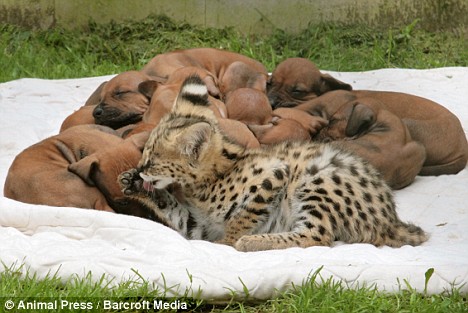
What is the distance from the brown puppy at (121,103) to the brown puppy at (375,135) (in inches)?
55.2

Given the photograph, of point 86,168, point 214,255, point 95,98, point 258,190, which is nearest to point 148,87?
point 95,98

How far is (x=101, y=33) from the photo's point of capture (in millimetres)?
11414

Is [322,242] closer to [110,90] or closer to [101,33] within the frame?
[110,90]

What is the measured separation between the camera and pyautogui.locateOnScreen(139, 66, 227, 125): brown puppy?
25.4ft

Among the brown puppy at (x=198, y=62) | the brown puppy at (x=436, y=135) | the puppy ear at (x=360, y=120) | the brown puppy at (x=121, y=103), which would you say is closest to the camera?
the puppy ear at (x=360, y=120)

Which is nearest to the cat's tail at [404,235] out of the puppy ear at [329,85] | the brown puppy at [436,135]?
the brown puppy at [436,135]

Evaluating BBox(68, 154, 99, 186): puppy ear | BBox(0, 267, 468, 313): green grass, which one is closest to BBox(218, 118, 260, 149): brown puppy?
BBox(68, 154, 99, 186): puppy ear

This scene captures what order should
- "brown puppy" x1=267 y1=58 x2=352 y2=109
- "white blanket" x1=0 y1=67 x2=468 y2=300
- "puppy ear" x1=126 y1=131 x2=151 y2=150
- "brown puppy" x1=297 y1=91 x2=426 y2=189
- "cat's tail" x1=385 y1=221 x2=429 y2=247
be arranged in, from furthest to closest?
"brown puppy" x1=267 y1=58 x2=352 y2=109, "brown puppy" x1=297 y1=91 x2=426 y2=189, "puppy ear" x1=126 y1=131 x2=151 y2=150, "cat's tail" x1=385 y1=221 x2=429 y2=247, "white blanket" x1=0 y1=67 x2=468 y2=300

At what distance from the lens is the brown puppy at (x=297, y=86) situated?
859 cm

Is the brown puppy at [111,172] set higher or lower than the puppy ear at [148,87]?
lower

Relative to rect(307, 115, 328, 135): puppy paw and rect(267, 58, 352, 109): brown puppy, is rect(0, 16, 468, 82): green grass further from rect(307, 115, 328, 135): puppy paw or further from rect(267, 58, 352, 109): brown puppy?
rect(307, 115, 328, 135): puppy paw

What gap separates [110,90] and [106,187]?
5.95ft

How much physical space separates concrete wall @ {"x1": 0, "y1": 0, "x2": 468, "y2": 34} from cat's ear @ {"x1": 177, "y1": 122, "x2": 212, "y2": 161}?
522 cm

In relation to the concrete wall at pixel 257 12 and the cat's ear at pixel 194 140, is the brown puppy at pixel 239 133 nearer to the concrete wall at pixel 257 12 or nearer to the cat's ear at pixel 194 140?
the cat's ear at pixel 194 140
